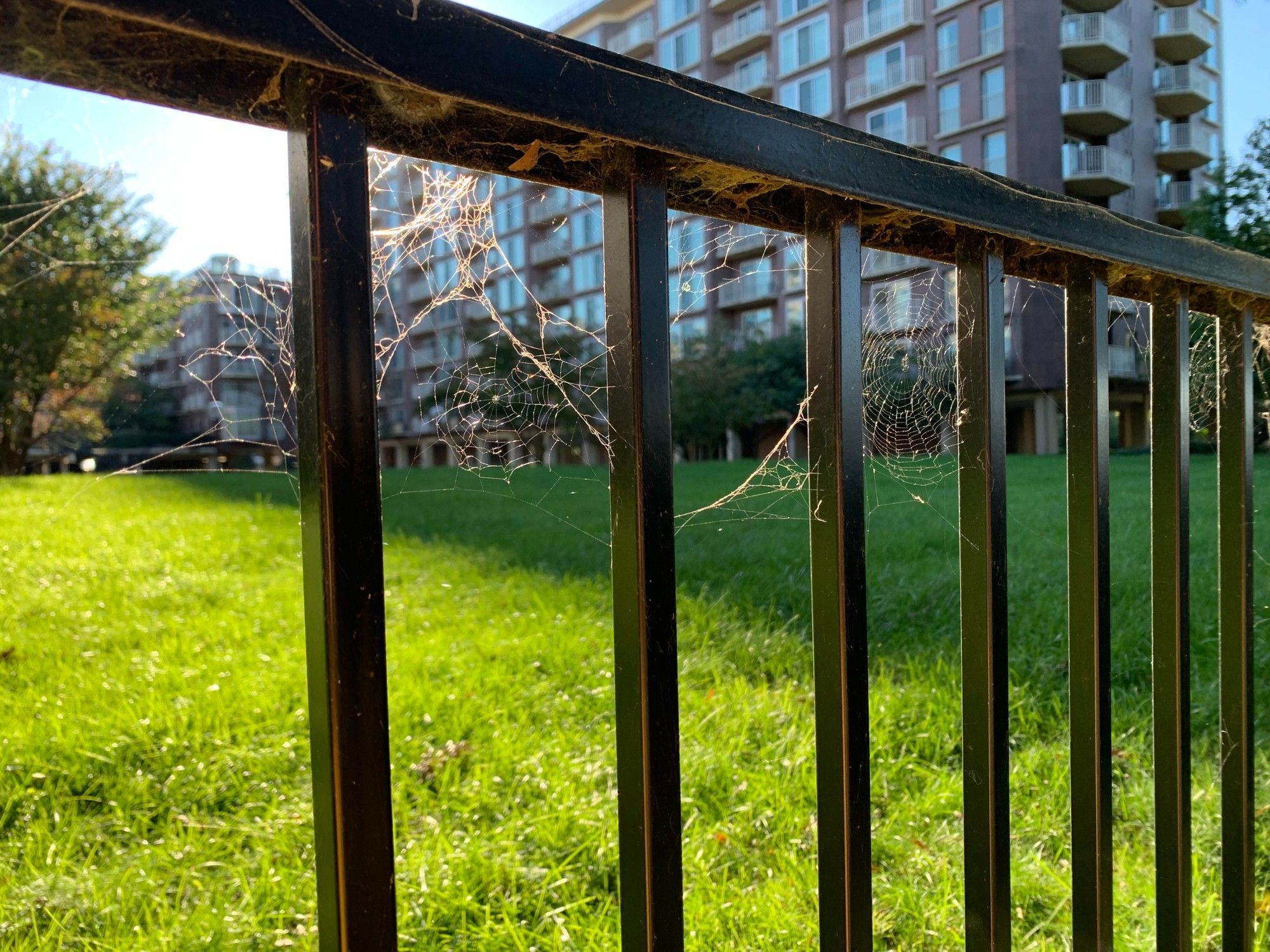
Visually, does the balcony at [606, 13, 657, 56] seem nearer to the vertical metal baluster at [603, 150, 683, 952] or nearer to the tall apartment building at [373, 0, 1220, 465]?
the tall apartment building at [373, 0, 1220, 465]

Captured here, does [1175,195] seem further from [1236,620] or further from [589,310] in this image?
[1236,620]

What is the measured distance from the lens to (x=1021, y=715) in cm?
222

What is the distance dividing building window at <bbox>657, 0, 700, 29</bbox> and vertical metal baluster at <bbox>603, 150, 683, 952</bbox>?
204 cm

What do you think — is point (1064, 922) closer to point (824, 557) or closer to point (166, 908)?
point (824, 557)

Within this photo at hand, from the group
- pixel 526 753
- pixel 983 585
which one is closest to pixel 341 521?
pixel 983 585

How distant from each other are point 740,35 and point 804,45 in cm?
21

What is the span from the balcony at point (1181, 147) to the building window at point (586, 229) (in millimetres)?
2564

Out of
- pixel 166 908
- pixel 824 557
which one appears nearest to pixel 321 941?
pixel 824 557

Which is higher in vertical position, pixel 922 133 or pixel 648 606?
pixel 922 133

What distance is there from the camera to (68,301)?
1892 millimetres

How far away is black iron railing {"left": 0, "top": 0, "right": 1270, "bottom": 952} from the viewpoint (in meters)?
0.51

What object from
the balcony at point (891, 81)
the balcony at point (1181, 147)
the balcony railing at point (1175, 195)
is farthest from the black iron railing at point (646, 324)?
the balcony railing at point (1175, 195)

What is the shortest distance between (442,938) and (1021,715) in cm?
162


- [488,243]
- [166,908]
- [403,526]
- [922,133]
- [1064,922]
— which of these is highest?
[922,133]
